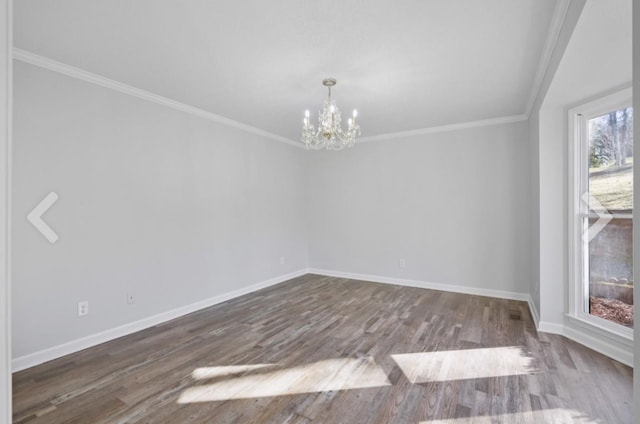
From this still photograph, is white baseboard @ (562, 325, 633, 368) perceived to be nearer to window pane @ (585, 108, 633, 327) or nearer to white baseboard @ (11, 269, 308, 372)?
window pane @ (585, 108, 633, 327)

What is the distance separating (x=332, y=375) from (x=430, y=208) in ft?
10.3

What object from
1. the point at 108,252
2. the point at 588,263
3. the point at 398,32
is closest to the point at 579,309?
the point at 588,263

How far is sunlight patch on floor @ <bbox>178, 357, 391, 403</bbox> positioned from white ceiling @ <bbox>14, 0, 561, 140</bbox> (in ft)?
8.34

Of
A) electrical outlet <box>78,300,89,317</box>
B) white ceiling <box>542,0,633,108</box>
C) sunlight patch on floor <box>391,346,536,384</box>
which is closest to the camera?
white ceiling <box>542,0,633,108</box>

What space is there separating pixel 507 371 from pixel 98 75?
4348 millimetres

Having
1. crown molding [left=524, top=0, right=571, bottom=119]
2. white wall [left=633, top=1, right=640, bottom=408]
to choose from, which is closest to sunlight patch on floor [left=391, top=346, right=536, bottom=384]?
white wall [left=633, top=1, right=640, bottom=408]

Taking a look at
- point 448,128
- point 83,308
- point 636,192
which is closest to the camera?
point 636,192

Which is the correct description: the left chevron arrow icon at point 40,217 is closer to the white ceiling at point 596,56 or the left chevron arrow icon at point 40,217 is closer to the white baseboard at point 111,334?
the white baseboard at point 111,334

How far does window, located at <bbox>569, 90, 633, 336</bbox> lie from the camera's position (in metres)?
2.43

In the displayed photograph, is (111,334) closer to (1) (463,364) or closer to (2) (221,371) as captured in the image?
(2) (221,371)

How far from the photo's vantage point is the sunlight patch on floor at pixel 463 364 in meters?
2.26

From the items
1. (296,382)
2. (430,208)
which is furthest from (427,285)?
(296,382)

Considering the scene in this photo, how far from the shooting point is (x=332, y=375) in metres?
2.26

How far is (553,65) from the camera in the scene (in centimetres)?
227
